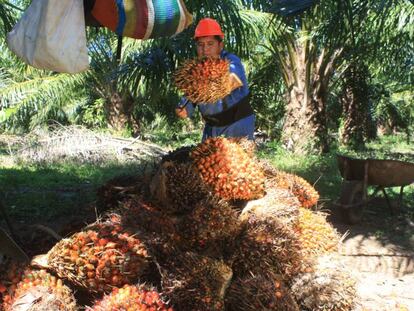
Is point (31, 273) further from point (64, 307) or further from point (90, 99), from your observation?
point (90, 99)

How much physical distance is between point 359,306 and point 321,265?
27cm

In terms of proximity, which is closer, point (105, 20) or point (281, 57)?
point (105, 20)

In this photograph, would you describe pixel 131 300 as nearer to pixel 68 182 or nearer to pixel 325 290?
pixel 325 290

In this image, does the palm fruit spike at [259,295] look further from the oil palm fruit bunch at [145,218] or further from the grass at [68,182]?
the grass at [68,182]

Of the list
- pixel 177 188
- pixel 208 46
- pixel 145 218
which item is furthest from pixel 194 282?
pixel 208 46

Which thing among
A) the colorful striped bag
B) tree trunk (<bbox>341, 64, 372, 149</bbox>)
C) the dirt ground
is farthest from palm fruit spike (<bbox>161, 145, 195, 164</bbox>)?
tree trunk (<bbox>341, 64, 372, 149</bbox>)

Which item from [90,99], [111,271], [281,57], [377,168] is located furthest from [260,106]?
[111,271]

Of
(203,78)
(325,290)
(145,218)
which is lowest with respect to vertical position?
(325,290)

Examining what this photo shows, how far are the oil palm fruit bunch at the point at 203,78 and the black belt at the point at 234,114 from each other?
725mm

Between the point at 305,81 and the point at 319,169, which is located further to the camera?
the point at 305,81

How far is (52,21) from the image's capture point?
2.16 m

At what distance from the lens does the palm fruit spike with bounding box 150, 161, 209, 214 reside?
220cm

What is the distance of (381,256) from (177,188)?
265cm

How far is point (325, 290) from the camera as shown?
2.10 metres
